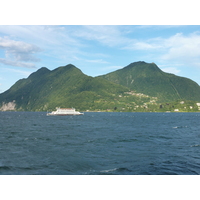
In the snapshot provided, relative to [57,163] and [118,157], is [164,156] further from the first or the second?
[57,163]

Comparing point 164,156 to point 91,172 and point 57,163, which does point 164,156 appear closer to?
point 91,172

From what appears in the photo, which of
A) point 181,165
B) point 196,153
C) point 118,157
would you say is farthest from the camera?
point 196,153

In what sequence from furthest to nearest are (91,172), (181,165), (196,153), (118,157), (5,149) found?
(5,149)
(196,153)
(118,157)
(181,165)
(91,172)

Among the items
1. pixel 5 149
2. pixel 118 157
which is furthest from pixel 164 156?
pixel 5 149

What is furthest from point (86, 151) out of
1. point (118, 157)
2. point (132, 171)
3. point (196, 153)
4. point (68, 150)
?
point (196, 153)

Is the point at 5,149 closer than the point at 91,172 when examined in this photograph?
No

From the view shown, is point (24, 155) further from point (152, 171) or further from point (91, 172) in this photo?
point (152, 171)

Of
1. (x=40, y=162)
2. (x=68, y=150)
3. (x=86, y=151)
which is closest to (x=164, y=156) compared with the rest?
(x=86, y=151)

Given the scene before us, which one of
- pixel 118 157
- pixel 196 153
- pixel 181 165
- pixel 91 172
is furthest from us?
pixel 196 153

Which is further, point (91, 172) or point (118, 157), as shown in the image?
point (118, 157)
